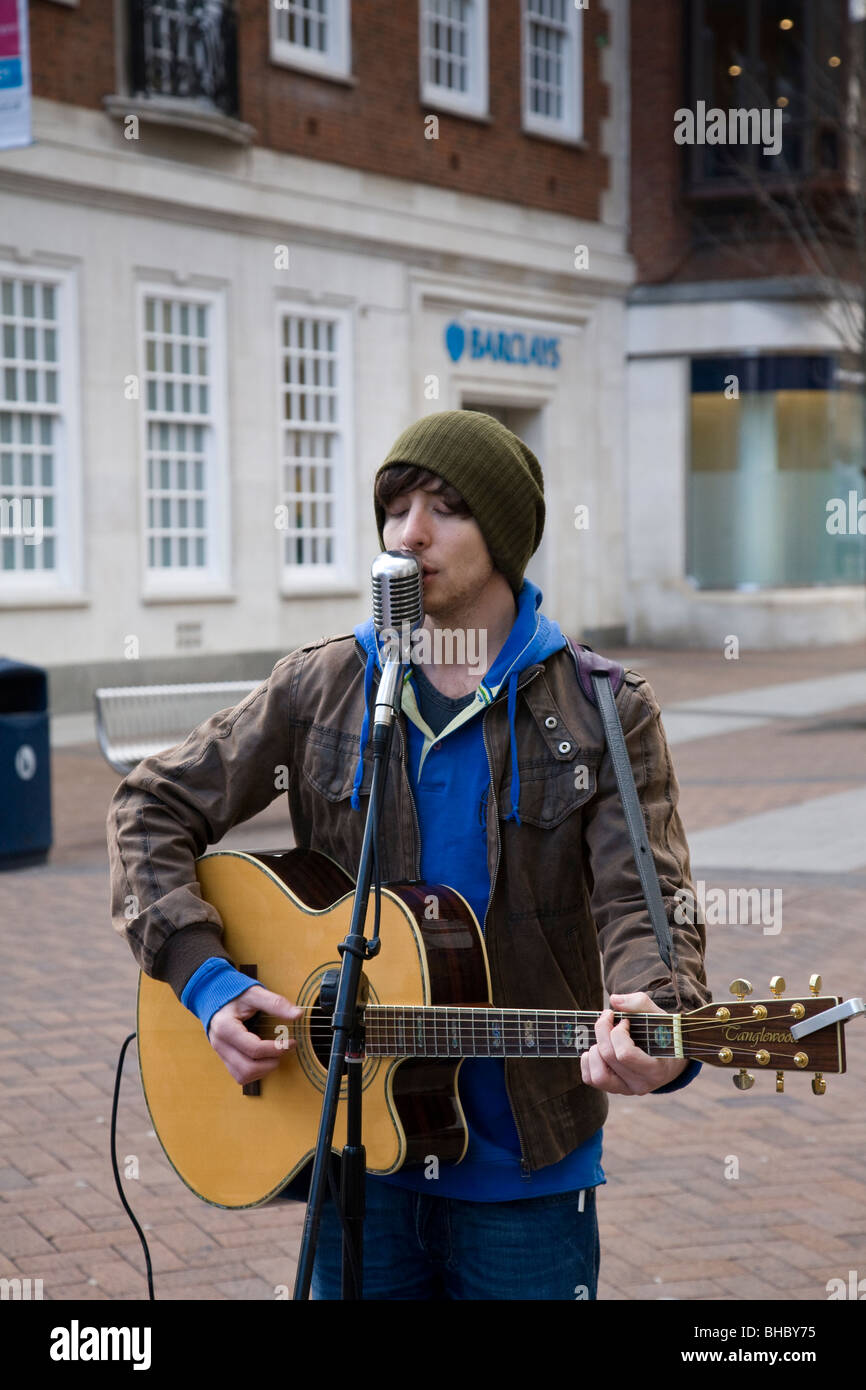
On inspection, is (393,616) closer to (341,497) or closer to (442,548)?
(442,548)

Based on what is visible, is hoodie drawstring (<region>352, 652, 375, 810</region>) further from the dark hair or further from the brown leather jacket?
the dark hair

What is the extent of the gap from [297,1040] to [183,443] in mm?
14993

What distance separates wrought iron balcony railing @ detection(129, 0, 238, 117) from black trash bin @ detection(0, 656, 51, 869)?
8938mm

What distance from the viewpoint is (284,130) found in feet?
57.8

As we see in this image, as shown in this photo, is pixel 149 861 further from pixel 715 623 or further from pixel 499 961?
pixel 715 623

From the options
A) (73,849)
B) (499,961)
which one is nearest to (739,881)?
(73,849)

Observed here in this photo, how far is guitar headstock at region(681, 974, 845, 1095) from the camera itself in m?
2.15

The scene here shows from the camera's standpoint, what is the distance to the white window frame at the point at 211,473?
16375 mm

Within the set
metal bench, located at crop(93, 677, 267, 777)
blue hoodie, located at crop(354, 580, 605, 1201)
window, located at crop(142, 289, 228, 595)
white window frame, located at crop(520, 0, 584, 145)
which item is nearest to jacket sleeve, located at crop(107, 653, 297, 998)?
blue hoodie, located at crop(354, 580, 605, 1201)

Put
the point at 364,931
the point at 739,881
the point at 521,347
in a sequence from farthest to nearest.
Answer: the point at 521,347
the point at 739,881
the point at 364,931

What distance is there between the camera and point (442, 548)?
7.89 ft

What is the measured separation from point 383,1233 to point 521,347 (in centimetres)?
1964

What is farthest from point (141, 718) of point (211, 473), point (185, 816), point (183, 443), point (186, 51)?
point (186, 51)

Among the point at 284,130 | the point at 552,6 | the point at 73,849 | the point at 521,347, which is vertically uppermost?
the point at 552,6
